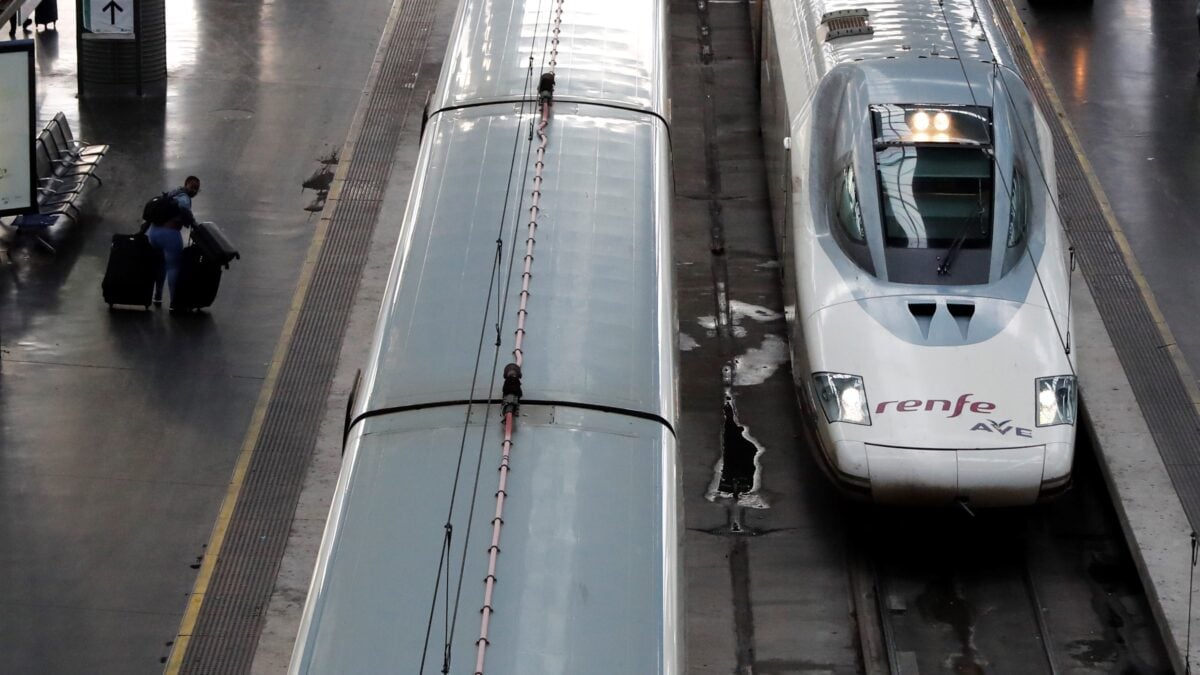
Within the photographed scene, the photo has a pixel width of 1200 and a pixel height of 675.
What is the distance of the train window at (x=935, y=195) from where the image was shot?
1334 centimetres

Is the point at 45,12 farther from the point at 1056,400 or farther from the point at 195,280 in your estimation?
the point at 1056,400

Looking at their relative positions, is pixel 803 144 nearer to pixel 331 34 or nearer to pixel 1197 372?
pixel 1197 372

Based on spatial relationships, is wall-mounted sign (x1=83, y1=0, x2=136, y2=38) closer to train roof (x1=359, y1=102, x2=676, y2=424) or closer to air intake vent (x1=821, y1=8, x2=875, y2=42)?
train roof (x1=359, y1=102, x2=676, y2=424)

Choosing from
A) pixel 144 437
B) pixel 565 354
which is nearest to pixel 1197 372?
pixel 565 354

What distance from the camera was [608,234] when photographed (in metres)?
11.4

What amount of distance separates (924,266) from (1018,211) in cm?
100

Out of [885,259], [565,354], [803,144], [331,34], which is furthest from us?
[331,34]

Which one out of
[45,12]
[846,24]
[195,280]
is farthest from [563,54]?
[45,12]

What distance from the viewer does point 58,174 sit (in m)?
17.4

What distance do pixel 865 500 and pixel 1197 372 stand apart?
4.35 m

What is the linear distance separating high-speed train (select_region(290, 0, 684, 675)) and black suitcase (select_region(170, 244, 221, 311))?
116 inches

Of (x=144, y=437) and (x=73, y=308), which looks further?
(x=73, y=308)

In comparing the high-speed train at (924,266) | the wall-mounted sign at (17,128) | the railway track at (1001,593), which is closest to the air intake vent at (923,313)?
the high-speed train at (924,266)

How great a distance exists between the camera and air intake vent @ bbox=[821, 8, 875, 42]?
616 inches
